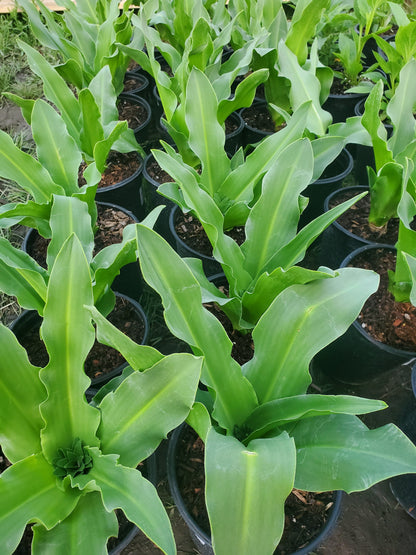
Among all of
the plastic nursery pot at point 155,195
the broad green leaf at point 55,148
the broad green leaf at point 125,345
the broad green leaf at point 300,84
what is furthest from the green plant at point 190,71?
the broad green leaf at point 125,345

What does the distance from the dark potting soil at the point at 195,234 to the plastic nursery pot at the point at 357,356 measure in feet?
1.06

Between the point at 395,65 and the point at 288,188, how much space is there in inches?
36.0

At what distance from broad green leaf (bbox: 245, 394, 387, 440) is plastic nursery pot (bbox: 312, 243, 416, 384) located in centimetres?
43

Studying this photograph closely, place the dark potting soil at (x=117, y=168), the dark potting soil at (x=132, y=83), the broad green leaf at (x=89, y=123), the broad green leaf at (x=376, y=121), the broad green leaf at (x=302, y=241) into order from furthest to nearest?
1. the dark potting soil at (x=132, y=83)
2. the dark potting soil at (x=117, y=168)
3. the broad green leaf at (x=89, y=123)
4. the broad green leaf at (x=376, y=121)
5. the broad green leaf at (x=302, y=241)

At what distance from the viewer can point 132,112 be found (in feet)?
6.08

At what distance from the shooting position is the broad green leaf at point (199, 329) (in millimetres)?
692

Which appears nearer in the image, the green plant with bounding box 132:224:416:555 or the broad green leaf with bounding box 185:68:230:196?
the green plant with bounding box 132:224:416:555

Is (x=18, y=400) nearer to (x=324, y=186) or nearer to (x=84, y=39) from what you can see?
(x=324, y=186)

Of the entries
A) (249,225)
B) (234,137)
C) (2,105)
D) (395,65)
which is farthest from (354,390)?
(2,105)

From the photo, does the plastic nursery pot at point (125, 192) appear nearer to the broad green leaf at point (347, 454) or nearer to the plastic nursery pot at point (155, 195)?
the plastic nursery pot at point (155, 195)

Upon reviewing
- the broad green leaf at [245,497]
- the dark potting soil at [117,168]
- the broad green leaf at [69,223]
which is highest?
the broad green leaf at [69,223]

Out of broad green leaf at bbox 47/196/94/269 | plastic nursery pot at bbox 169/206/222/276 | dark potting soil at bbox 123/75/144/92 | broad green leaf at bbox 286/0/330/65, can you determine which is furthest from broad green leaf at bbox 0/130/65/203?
dark potting soil at bbox 123/75/144/92

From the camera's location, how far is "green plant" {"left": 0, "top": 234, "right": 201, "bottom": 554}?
63 centimetres

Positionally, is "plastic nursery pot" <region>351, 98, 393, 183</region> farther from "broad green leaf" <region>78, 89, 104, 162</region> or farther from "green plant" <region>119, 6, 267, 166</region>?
"broad green leaf" <region>78, 89, 104, 162</region>
